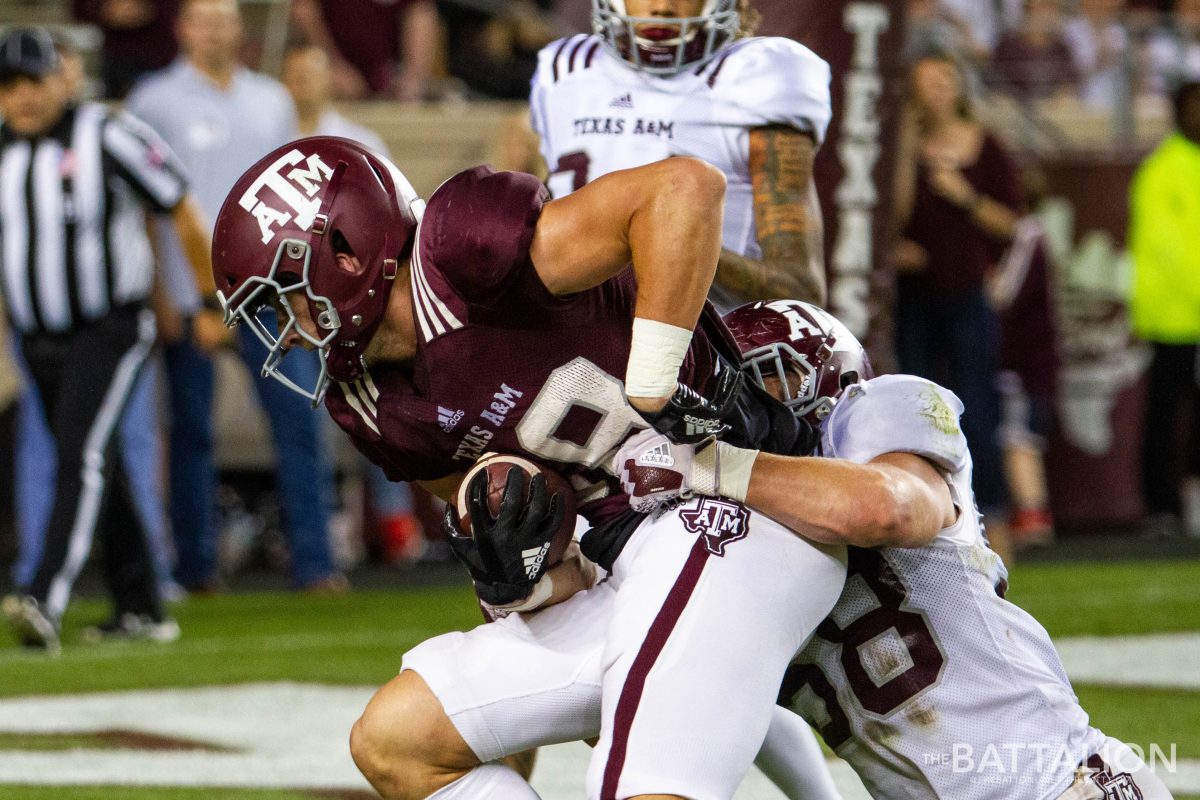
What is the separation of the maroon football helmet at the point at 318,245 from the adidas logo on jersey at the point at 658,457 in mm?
431

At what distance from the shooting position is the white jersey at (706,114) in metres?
3.52

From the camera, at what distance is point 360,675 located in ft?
16.4

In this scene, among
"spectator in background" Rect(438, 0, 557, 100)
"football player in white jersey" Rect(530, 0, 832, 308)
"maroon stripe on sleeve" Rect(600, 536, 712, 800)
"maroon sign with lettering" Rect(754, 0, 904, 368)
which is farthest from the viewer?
"spectator in background" Rect(438, 0, 557, 100)

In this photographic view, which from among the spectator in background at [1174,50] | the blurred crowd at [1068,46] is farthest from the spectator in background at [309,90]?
the spectator in background at [1174,50]

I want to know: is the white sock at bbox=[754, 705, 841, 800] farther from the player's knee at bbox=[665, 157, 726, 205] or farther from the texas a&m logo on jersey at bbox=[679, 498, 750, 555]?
the player's knee at bbox=[665, 157, 726, 205]

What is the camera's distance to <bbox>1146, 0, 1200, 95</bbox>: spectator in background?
1057 centimetres

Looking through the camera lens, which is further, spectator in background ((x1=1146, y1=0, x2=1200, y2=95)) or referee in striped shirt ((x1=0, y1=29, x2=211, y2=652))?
spectator in background ((x1=1146, y1=0, x2=1200, y2=95))

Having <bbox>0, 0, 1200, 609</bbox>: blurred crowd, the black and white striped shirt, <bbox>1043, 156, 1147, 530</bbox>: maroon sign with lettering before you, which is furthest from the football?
<bbox>1043, 156, 1147, 530</bbox>: maroon sign with lettering

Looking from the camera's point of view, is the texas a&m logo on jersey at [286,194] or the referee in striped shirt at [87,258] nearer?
the texas a&m logo on jersey at [286,194]

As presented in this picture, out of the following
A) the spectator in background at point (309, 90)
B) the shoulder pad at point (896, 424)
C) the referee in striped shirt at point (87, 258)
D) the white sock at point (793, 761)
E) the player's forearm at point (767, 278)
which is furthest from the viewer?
the spectator in background at point (309, 90)

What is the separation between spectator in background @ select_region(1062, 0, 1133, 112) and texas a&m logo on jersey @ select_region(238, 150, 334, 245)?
842 centimetres

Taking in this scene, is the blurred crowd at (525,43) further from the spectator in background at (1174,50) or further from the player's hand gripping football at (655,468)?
the player's hand gripping football at (655,468)

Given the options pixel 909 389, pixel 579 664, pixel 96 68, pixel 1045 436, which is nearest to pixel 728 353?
pixel 909 389

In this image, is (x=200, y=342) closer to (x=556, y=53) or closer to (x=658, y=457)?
(x=556, y=53)
